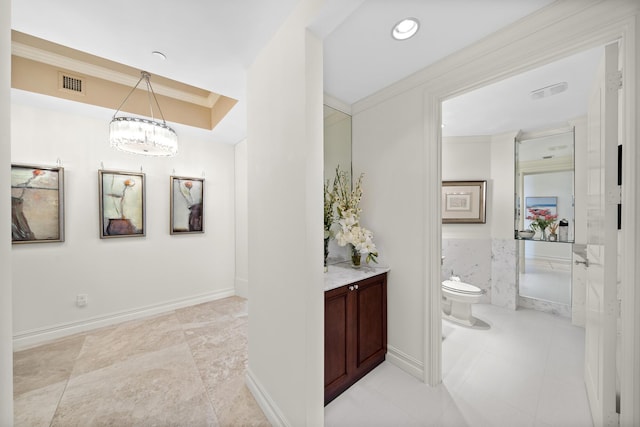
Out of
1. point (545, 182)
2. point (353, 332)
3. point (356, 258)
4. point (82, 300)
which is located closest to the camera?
point (353, 332)

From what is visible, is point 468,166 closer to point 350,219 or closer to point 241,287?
point 350,219

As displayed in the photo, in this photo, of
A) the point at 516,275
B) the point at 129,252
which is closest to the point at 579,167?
the point at 516,275

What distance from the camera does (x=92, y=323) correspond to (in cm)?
276

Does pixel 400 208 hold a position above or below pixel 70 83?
below

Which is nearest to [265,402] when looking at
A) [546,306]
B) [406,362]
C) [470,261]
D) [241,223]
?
[406,362]

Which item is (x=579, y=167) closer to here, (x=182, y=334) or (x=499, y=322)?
(x=499, y=322)

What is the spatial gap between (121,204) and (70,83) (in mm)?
1342

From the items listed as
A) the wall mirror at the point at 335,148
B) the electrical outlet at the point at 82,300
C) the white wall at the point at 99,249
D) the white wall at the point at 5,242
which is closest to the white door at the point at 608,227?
the wall mirror at the point at 335,148

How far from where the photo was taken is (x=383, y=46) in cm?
166

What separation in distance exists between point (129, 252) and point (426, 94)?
3794 millimetres

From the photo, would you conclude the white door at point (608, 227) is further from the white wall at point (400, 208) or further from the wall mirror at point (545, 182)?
the wall mirror at point (545, 182)

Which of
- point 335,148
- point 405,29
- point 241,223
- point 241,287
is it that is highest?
point 405,29

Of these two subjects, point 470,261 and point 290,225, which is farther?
point 470,261

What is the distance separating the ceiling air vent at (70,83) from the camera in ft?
7.83
